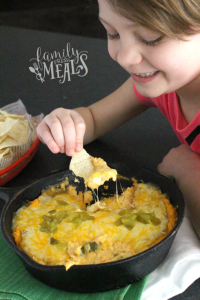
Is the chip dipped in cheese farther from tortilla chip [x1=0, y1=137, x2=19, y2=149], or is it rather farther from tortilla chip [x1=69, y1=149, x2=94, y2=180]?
tortilla chip [x1=0, y1=137, x2=19, y2=149]

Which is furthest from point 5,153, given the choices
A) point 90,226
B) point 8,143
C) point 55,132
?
point 90,226

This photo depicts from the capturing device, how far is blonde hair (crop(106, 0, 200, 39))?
86cm

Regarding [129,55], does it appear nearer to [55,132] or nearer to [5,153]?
[55,132]

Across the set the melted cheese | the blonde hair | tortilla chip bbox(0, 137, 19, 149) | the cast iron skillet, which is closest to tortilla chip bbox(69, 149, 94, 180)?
the melted cheese

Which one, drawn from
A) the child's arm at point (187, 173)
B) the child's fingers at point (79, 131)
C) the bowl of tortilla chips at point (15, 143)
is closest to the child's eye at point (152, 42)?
the child's fingers at point (79, 131)

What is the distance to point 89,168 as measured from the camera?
1.15 meters

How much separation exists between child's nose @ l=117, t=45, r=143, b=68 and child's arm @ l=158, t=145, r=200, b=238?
1.59 ft

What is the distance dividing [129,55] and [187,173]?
0.53m

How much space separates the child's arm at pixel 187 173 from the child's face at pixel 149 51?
1.19ft

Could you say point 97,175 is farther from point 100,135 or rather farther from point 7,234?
point 100,135

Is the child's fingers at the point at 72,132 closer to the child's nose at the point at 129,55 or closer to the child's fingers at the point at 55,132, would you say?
the child's fingers at the point at 55,132

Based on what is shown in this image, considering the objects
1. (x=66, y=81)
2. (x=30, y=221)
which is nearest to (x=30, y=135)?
(x=30, y=221)

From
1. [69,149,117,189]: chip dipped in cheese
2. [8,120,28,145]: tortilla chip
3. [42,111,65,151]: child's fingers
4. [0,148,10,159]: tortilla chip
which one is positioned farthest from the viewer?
[8,120,28,145]: tortilla chip

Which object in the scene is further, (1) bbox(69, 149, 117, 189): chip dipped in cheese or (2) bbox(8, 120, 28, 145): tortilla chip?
(2) bbox(8, 120, 28, 145): tortilla chip
